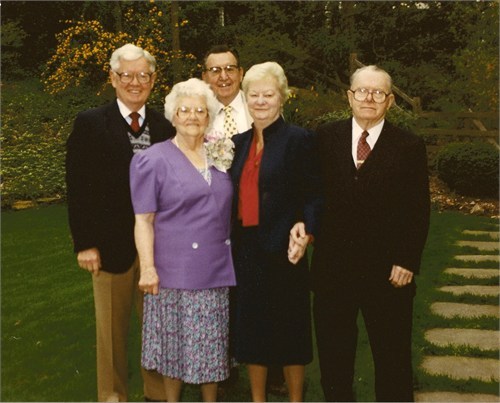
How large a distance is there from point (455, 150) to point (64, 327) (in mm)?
9200

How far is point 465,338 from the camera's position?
5.60 m

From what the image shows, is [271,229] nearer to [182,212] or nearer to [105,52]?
[182,212]

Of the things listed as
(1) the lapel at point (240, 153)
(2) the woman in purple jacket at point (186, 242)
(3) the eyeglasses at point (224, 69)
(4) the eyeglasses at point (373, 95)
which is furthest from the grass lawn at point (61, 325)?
(3) the eyeglasses at point (224, 69)

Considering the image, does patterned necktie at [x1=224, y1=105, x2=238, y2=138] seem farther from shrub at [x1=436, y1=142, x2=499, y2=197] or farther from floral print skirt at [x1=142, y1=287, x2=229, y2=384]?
shrub at [x1=436, y1=142, x2=499, y2=197]

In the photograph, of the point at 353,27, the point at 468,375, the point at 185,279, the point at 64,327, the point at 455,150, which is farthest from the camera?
the point at 353,27

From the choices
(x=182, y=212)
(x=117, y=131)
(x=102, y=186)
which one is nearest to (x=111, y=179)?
(x=102, y=186)

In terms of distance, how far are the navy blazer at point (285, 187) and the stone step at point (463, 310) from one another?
297 centimetres

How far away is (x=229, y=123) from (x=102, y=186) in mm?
1110

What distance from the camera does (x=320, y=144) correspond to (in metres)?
3.82

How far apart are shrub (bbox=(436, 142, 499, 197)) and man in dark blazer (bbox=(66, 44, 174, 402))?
32.1 ft

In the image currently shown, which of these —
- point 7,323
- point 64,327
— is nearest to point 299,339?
point 64,327

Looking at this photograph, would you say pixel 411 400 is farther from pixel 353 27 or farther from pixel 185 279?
pixel 353 27

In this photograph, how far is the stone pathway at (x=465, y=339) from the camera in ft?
14.8

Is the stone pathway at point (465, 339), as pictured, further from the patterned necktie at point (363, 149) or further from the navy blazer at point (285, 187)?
the patterned necktie at point (363, 149)
